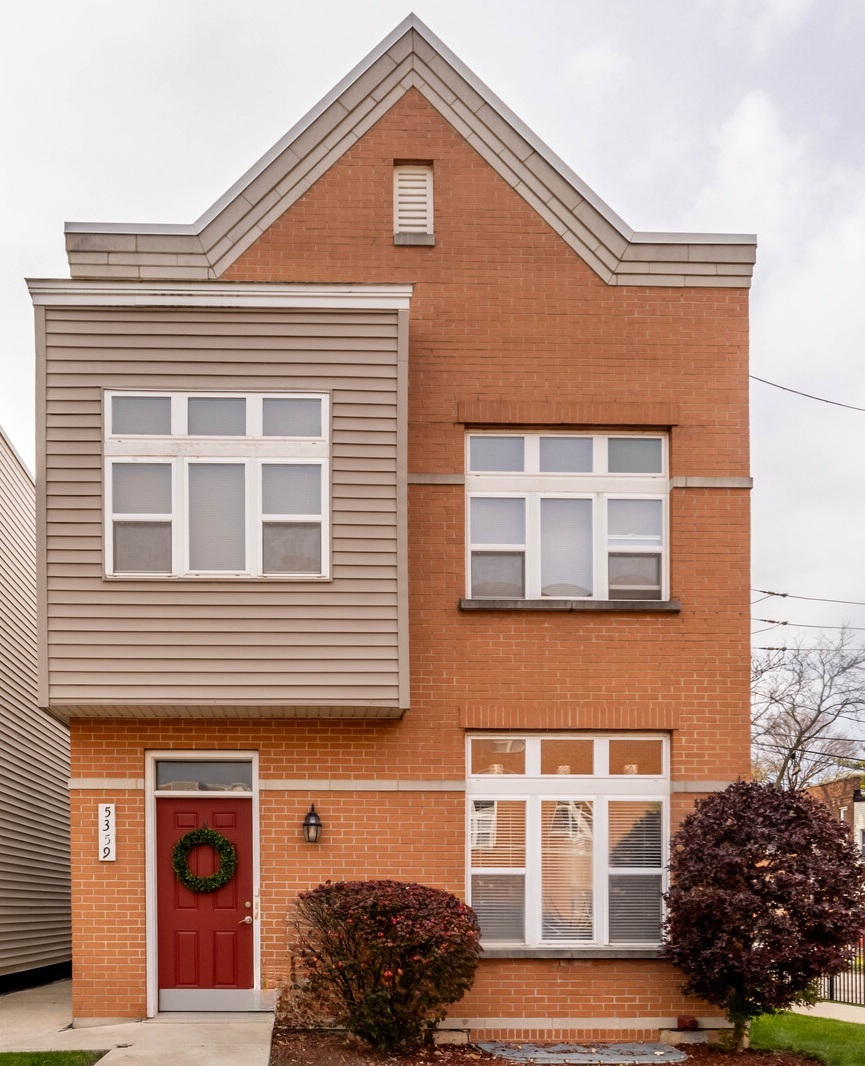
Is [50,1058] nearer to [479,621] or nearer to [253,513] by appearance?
[253,513]

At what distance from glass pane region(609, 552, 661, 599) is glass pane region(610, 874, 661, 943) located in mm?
2924

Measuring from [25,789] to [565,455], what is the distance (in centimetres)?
902

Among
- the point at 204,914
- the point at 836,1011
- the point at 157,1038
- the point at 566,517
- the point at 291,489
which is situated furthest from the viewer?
the point at 836,1011

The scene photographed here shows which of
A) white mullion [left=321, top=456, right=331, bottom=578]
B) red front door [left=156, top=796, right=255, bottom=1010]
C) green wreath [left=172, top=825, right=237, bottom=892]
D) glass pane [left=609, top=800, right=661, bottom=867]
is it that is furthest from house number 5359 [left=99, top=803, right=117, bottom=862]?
glass pane [left=609, top=800, right=661, bottom=867]

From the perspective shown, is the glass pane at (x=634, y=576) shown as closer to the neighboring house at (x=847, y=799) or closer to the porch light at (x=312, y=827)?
the porch light at (x=312, y=827)

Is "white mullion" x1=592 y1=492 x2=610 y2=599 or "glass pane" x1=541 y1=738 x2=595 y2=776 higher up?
"white mullion" x1=592 y1=492 x2=610 y2=599

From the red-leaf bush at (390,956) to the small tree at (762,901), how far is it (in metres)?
2.15

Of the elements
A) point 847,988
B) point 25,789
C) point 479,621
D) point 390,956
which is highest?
point 479,621

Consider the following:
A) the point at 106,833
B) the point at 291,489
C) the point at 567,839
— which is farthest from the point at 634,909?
the point at 291,489

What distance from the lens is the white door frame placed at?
10.9 metres

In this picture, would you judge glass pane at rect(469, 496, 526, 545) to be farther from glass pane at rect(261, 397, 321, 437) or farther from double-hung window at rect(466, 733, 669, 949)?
double-hung window at rect(466, 733, 669, 949)

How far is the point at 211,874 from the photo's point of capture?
36.3 feet

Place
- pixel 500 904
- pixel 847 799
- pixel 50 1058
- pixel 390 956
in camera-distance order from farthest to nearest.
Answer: pixel 847 799
pixel 500 904
pixel 390 956
pixel 50 1058

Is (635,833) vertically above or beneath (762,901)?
above
